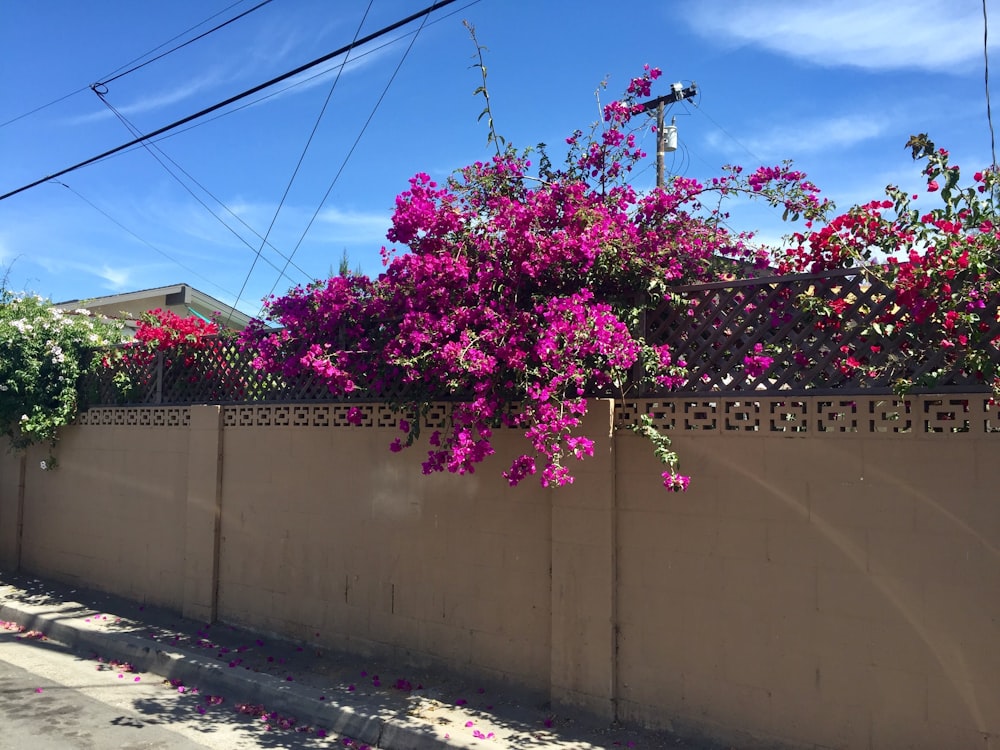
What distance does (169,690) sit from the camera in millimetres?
6441

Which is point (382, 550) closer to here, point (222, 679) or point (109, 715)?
point (222, 679)

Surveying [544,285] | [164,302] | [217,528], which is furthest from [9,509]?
[544,285]

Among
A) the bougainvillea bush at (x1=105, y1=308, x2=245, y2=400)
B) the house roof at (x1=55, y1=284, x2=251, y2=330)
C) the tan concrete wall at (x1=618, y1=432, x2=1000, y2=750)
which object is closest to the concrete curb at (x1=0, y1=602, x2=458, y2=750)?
the tan concrete wall at (x1=618, y1=432, x2=1000, y2=750)

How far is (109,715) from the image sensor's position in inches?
227

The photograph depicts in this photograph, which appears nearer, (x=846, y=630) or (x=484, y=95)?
(x=846, y=630)

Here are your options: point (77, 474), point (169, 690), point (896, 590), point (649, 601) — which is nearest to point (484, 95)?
point (649, 601)

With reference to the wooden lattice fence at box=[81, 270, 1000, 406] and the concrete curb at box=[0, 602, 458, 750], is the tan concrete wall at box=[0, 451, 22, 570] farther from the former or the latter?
the wooden lattice fence at box=[81, 270, 1000, 406]

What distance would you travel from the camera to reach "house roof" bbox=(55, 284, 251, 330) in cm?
1511

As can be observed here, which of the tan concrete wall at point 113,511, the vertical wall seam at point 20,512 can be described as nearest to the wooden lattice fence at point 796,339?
the tan concrete wall at point 113,511

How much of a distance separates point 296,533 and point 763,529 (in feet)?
13.9

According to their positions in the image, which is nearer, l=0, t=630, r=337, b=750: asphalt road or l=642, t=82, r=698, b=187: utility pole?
l=0, t=630, r=337, b=750: asphalt road

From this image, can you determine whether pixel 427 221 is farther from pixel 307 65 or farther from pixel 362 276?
pixel 307 65

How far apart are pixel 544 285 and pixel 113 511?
21.0 ft

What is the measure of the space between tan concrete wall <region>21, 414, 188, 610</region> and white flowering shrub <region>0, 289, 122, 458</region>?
42 cm
